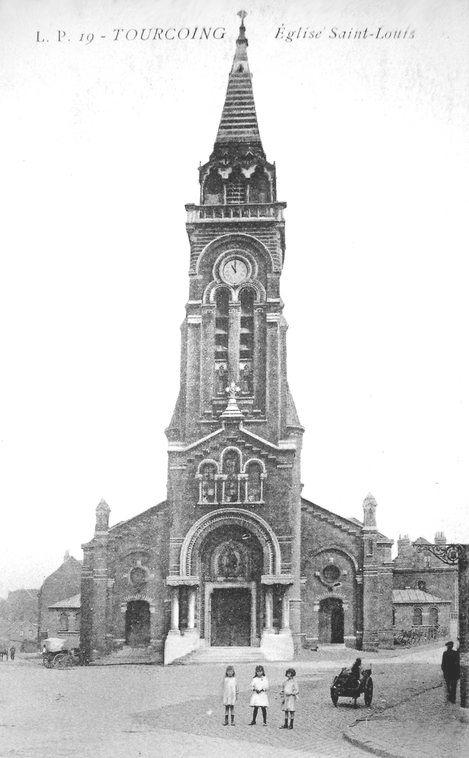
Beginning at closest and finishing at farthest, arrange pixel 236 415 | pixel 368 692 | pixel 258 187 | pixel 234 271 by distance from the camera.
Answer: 1. pixel 368 692
2. pixel 236 415
3. pixel 234 271
4. pixel 258 187

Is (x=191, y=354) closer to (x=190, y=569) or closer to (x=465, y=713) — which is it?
(x=190, y=569)

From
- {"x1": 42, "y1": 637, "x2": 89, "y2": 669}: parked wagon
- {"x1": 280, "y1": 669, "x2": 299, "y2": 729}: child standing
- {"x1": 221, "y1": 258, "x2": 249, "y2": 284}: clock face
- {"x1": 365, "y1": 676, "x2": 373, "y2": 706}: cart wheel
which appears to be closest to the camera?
{"x1": 280, "y1": 669, "x2": 299, "y2": 729}: child standing

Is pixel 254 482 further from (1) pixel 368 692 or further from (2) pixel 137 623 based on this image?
(1) pixel 368 692

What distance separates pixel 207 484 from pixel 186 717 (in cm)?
1697

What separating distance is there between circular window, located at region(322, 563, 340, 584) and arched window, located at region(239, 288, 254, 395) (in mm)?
8318

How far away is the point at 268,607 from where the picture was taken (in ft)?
106

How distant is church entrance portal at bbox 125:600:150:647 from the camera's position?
34.1 metres

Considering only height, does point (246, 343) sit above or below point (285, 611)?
above

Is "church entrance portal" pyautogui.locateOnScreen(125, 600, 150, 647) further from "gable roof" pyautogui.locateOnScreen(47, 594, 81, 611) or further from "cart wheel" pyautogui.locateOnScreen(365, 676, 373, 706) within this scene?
"cart wheel" pyautogui.locateOnScreen(365, 676, 373, 706)

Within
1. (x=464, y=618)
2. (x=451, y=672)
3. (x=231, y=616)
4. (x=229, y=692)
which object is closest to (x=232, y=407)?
(x=231, y=616)

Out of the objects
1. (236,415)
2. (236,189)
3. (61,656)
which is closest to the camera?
(61,656)

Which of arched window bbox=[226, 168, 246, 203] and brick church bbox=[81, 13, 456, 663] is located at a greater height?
arched window bbox=[226, 168, 246, 203]

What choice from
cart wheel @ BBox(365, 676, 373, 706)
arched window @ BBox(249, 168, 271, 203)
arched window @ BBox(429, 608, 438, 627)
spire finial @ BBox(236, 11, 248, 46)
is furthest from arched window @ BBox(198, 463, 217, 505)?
arched window @ BBox(429, 608, 438, 627)

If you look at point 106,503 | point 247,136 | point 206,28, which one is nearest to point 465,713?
point 206,28
